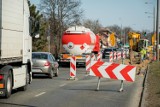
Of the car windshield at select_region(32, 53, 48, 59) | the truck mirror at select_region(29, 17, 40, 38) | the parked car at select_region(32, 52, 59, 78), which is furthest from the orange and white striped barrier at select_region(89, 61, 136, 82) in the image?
the car windshield at select_region(32, 53, 48, 59)

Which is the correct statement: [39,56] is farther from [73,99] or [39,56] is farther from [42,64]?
[73,99]

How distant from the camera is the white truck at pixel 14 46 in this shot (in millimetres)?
13773

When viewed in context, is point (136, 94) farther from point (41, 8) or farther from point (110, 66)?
point (41, 8)

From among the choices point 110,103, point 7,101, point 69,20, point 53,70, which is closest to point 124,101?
point 110,103

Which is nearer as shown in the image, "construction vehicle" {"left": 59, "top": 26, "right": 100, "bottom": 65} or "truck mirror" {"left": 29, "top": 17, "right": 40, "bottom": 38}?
"truck mirror" {"left": 29, "top": 17, "right": 40, "bottom": 38}

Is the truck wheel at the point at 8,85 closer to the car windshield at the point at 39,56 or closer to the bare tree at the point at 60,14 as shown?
the car windshield at the point at 39,56

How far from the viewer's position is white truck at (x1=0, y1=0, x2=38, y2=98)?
542 inches

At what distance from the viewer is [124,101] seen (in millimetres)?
14891

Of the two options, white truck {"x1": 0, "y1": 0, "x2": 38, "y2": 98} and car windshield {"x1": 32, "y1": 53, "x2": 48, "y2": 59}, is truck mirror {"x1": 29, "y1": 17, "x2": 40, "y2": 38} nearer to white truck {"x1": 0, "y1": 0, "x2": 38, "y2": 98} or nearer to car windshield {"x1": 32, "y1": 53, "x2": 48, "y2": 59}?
white truck {"x1": 0, "y1": 0, "x2": 38, "y2": 98}

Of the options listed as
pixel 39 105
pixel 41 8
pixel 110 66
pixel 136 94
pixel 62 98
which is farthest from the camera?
pixel 41 8

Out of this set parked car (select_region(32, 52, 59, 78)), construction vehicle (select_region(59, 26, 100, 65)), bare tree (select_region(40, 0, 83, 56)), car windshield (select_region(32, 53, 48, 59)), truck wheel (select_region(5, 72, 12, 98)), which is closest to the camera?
truck wheel (select_region(5, 72, 12, 98))

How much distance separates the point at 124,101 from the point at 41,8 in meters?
55.6

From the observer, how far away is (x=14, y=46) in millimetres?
15102

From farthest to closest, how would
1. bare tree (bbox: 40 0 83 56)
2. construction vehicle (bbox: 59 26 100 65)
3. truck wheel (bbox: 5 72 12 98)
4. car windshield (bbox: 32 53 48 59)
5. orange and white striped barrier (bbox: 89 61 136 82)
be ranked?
1. bare tree (bbox: 40 0 83 56)
2. construction vehicle (bbox: 59 26 100 65)
3. car windshield (bbox: 32 53 48 59)
4. orange and white striped barrier (bbox: 89 61 136 82)
5. truck wheel (bbox: 5 72 12 98)
